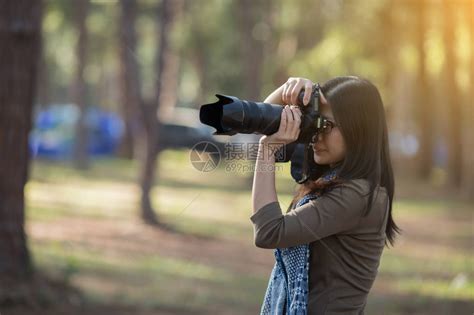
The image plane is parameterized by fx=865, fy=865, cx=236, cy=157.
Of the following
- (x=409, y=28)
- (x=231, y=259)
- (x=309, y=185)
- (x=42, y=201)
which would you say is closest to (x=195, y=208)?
(x=42, y=201)

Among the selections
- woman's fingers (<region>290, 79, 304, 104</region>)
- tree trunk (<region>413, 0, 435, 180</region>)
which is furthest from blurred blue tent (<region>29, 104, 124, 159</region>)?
woman's fingers (<region>290, 79, 304, 104</region>)

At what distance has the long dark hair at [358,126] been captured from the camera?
2367 millimetres

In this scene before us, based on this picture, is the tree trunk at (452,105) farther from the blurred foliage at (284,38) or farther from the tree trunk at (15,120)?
the tree trunk at (15,120)

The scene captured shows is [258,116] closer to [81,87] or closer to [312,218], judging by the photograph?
[312,218]

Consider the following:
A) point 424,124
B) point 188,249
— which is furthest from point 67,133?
point 188,249

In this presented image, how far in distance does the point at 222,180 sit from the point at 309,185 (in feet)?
73.2

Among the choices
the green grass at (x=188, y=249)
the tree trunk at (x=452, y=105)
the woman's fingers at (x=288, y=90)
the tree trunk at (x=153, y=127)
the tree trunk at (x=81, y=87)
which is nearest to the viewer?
the woman's fingers at (x=288, y=90)

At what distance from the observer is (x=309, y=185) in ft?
8.07

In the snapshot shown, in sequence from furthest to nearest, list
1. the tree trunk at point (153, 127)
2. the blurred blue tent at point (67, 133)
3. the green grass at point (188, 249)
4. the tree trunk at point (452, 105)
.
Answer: the blurred blue tent at point (67, 133) → the tree trunk at point (452, 105) → the tree trunk at point (153, 127) → the green grass at point (188, 249)

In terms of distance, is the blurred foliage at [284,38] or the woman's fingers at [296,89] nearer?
the woman's fingers at [296,89]

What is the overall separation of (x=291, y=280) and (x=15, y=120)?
4174 millimetres

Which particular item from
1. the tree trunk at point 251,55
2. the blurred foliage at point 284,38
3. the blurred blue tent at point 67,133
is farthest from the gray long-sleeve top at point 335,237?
the blurred blue tent at point 67,133

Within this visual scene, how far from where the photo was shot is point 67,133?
3038cm

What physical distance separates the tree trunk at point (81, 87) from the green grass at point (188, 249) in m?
2.92
